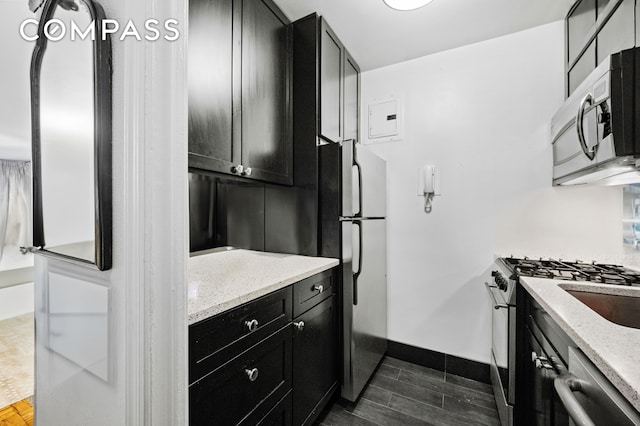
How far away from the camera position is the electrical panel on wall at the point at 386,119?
2.35m

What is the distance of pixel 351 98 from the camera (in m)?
2.38

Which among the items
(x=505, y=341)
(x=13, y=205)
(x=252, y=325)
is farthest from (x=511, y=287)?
(x=13, y=205)

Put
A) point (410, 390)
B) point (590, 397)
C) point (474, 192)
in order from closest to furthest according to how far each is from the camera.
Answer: point (590, 397)
point (410, 390)
point (474, 192)

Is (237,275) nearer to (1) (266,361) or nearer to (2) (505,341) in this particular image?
(1) (266,361)

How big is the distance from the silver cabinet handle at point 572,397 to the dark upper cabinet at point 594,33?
4.19ft

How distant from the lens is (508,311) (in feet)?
4.73

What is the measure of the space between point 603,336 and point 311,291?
1.13 meters

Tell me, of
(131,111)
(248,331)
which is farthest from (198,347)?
(131,111)

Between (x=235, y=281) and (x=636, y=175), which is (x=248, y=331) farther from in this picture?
(x=636, y=175)

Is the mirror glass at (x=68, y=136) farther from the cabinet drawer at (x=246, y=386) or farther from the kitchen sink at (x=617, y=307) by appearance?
the kitchen sink at (x=617, y=307)

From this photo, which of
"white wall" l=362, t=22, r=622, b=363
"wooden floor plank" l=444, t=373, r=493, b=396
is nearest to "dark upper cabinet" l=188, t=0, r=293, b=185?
"white wall" l=362, t=22, r=622, b=363

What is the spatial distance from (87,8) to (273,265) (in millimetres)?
1268

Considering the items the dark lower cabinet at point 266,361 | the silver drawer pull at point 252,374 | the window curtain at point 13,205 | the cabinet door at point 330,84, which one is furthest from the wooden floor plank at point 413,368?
the window curtain at point 13,205

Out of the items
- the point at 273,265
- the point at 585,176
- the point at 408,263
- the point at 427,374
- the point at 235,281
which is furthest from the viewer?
the point at 408,263
